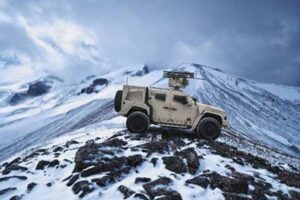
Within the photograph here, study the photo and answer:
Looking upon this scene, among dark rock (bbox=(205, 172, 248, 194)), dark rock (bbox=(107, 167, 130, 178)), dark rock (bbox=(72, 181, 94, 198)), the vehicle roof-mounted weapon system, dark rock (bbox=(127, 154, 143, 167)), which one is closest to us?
dark rock (bbox=(72, 181, 94, 198))

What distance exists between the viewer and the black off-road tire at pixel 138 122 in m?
19.8

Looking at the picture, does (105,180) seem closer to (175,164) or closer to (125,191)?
(125,191)

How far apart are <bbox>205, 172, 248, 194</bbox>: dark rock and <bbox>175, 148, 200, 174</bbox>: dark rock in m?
1.16

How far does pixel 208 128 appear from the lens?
65.9ft

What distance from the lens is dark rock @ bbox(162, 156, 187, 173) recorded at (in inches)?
571

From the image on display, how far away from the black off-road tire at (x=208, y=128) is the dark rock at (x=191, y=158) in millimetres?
3621

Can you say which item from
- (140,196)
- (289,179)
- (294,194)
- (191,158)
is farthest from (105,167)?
(289,179)

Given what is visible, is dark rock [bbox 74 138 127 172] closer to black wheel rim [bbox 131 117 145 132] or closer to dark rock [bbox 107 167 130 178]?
dark rock [bbox 107 167 130 178]

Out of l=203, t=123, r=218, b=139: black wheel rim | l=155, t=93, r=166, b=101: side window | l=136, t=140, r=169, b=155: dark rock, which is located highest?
l=155, t=93, r=166, b=101: side window

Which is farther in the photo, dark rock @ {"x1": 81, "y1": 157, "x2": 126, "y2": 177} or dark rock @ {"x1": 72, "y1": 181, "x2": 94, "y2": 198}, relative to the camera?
dark rock @ {"x1": 81, "y1": 157, "x2": 126, "y2": 177}

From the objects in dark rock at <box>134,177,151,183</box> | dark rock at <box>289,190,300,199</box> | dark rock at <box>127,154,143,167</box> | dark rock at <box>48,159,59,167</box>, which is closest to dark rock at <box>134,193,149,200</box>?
dark rock at <box>134,177,151,183</box>

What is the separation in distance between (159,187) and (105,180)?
6.77 ft

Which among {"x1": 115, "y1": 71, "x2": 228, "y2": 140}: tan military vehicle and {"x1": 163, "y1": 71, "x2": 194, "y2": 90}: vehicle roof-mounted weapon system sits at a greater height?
{"x1": 163, "y1": 71, "x2": 194, "y2": 90}: vehicle roof-mounted weapon system

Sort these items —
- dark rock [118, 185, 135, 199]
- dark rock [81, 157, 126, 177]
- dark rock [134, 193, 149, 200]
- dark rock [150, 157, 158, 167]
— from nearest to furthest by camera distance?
1. dark rock [134, 193, 149, 200]
2. dark rock [118, 185, 135, 199]
3. dark rock [81, 157, 126, 177]
4. dark rock [150, 157, 158, 167]
